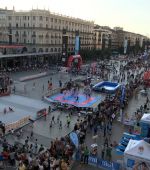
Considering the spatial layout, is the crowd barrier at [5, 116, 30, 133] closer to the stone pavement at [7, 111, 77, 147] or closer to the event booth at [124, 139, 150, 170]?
the stone pavement at [7, 111, 77, 147]

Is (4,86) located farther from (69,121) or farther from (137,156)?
(137,156)

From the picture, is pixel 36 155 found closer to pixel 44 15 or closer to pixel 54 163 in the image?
pixel 54 163

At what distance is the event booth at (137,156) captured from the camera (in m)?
16.9

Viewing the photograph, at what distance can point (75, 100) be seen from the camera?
35969mm

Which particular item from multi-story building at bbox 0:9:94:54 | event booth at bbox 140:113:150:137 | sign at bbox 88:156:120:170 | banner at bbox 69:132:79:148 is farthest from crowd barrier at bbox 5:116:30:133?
multi-story building at bbox 0:9:94:54

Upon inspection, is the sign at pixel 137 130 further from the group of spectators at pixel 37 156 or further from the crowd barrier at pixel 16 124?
the crowd barrier at pixel 16 124

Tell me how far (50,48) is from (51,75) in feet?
67.2

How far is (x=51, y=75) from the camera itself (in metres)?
56.5

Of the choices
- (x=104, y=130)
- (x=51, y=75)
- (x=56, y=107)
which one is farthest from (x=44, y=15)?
(x=104, y=130)

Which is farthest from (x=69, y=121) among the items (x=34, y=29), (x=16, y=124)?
(x=34, y=29)

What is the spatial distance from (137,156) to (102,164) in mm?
2446

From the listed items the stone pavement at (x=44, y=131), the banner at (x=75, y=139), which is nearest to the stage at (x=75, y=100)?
the stone pavement at (x=44, y=131)

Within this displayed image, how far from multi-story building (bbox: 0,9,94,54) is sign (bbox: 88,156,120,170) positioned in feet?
182

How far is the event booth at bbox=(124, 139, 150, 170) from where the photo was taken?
1693 centimetres
